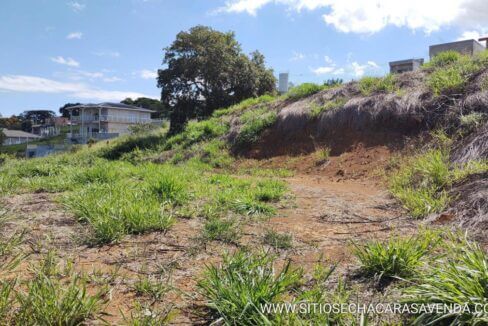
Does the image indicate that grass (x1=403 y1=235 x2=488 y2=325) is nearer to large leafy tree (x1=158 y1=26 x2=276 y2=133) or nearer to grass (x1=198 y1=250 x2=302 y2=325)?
grass (x1=198 y1=250 x2=302 y2=325)

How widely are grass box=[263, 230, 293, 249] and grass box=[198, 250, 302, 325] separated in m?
0.60

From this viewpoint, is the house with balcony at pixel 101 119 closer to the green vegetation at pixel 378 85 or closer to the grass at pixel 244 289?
the green vegetation at pixel 378 85

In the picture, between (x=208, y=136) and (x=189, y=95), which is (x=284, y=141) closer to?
(x=208, y=136)

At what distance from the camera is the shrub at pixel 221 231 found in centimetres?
311

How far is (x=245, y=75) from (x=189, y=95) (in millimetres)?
3440

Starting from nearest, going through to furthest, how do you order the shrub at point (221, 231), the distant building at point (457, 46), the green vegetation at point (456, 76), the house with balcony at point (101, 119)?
the shrub at point (221, 231), the green vegetation at point (456, 76), the distant building at point (457, 46), the house with balcony at point (101, 119)

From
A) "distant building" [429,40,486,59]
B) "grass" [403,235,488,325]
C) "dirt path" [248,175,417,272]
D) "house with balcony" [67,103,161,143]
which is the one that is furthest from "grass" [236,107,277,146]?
"house with balcony" [67,103,161,143]

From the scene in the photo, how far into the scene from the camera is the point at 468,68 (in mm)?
7242

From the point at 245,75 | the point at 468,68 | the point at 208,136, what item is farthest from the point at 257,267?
the point at 245,75

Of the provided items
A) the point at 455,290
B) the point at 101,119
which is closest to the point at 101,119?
the point at 101,119

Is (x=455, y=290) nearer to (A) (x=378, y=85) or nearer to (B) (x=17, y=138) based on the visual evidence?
(A) (x=378, y=85)

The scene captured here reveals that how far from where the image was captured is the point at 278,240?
3.02 metres

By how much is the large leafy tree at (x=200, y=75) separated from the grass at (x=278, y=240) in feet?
60.1

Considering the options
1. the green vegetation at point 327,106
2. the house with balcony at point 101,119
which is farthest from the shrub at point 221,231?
the house with balcony at point 101,119
